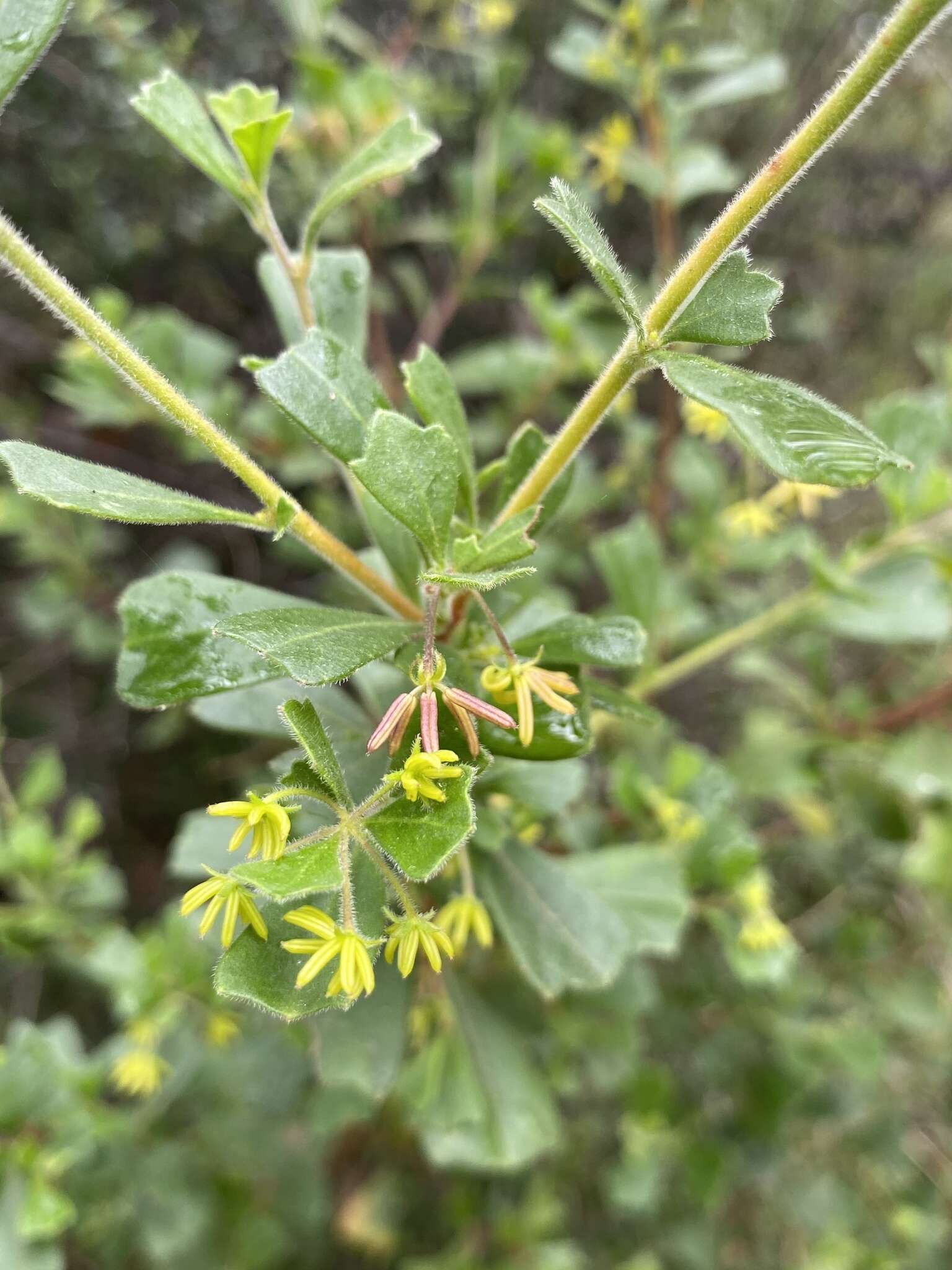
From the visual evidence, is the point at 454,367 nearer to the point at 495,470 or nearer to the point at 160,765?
the point at 495,470

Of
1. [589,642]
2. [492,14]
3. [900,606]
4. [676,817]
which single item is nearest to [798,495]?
[900,606]

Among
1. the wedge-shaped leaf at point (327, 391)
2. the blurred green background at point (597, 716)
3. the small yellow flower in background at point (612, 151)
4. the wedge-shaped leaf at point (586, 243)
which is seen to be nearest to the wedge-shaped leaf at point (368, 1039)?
the blurred green background at point (597, 716)

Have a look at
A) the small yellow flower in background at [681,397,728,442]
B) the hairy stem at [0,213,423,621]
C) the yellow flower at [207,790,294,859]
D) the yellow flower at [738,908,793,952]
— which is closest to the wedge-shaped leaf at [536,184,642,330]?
the hairy stem at [0,213,423,621]

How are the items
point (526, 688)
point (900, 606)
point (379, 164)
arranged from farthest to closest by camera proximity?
point (900, 606), point (379, 164), point (526, 688)

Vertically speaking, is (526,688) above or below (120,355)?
below

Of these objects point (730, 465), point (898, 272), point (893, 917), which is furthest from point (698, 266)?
point (898, 272)

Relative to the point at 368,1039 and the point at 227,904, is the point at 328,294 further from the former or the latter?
the point at 368,1039
